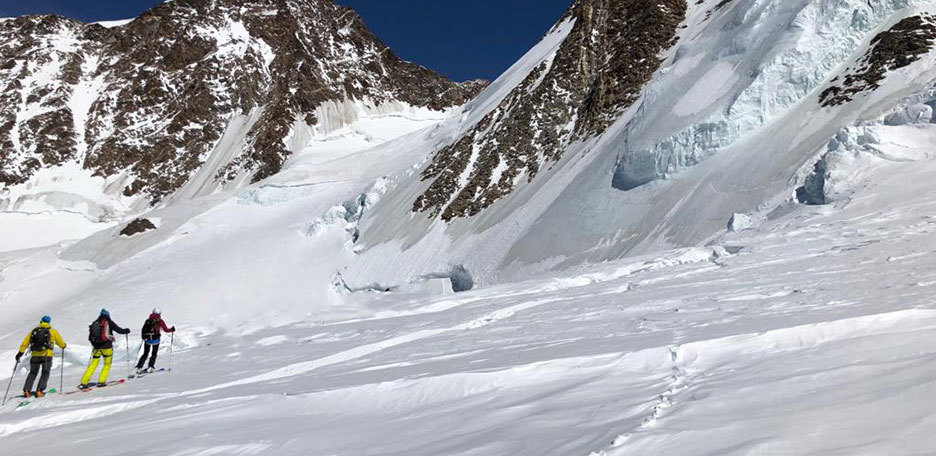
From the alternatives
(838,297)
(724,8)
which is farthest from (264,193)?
(838,297)

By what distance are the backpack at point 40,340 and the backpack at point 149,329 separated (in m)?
2.28

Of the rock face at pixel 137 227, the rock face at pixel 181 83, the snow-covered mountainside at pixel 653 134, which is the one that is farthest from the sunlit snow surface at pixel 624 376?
the rock face at pixel 181 83

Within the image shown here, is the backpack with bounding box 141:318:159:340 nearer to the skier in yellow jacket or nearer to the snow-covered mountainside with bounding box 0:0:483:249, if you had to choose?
the skier in yellow jacket

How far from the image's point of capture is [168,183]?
7675cm

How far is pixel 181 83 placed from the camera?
92688 mm

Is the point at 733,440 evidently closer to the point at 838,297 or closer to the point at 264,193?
the point at 838,297

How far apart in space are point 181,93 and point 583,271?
287 ft

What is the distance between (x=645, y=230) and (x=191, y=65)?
3540 inches

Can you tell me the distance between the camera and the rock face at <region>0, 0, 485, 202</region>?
7988 centimetres

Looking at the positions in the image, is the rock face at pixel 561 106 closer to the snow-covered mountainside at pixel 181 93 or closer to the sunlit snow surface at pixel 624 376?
the sunlit snow surface at pixel 624 376

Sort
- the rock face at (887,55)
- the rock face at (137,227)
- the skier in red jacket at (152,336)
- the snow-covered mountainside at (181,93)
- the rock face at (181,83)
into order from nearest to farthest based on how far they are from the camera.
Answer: the skier in red jacket at (152,336)
the rock face at (887,55)
the rock face at (137,227)
the snow-covered mountainside at (181,93)
the rock face at (181,83)

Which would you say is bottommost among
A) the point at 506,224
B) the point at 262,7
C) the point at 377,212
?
the point at 506,224

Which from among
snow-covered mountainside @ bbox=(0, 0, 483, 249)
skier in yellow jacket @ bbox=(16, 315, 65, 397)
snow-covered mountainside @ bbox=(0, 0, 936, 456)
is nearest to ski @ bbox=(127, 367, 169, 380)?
snow-covered mountainside @ bbox=(0, 0, 936, 456)

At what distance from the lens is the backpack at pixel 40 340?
12102 mm
